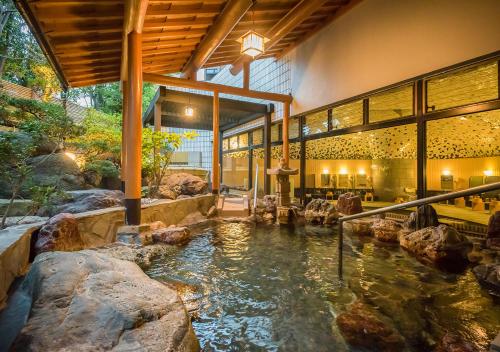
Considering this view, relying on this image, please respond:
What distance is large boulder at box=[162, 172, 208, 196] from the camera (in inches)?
380

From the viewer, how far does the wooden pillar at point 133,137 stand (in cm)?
544

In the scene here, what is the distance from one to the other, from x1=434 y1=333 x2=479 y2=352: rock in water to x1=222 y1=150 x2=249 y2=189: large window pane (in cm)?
1239

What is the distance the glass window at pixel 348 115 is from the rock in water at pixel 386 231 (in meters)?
3.40

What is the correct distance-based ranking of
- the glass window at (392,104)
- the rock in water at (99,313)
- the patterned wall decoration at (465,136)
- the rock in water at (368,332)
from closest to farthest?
the rock in water at (99,313), the rock in water at (368,332), the patterned wall decoration at (465,136), the glass window at (392,104)

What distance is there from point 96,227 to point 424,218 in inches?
295

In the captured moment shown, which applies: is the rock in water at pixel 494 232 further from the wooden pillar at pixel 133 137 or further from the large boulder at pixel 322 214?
the wooden pillar at pixel 133 137

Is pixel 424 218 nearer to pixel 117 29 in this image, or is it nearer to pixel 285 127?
pixel 285 127

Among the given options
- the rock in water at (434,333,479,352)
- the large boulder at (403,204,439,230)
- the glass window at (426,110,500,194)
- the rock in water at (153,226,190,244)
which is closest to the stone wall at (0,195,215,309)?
the rock in water at (153,226,190,244)

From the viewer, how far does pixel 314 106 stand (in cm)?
986

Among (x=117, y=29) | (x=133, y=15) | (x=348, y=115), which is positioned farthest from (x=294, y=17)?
(x=117, y=29)

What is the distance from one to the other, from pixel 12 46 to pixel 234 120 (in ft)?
36.9

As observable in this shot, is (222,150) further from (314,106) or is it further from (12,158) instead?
(12,158)

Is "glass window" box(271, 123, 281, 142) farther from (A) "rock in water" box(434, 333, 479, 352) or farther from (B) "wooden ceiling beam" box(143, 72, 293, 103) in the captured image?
(A) "rock in water" box(434, 333, 479, 352)

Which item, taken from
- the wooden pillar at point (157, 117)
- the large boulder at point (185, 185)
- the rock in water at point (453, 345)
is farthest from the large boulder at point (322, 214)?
the wooden pillar at point (157, 117)
